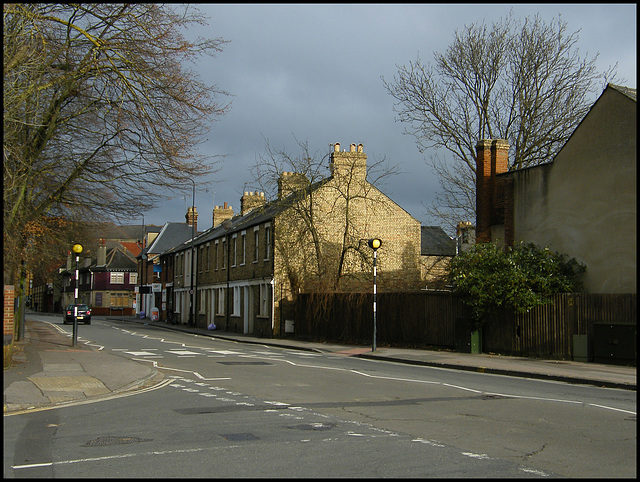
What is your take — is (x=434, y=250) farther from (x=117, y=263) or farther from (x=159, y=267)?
(x=117, y=263)

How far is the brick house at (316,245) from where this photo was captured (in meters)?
33.8

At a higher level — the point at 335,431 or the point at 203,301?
the point at 203,301

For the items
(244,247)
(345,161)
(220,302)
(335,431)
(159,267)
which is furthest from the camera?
(159,267)

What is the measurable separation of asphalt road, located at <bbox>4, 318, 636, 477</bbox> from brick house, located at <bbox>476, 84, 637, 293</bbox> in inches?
281

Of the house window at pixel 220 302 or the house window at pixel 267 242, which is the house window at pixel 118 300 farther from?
the house window at pixel 267 242

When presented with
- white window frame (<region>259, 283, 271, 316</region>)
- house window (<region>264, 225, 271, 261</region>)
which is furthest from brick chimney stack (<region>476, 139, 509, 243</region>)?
white window frame (<region>259, 283, 271, 316</region>)

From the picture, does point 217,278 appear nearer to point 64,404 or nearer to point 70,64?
point 70,64

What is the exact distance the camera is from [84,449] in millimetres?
7875

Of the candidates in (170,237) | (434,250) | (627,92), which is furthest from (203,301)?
(627,92)

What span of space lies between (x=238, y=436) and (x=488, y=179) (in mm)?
22128

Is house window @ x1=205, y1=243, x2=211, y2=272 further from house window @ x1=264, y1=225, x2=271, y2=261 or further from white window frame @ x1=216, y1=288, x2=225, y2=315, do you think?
house window @ x1=264, y1=225, x2=271, y2=261

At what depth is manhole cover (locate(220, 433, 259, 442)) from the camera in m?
8.40

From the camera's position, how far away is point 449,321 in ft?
81.0

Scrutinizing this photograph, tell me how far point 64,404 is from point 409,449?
696 cm
